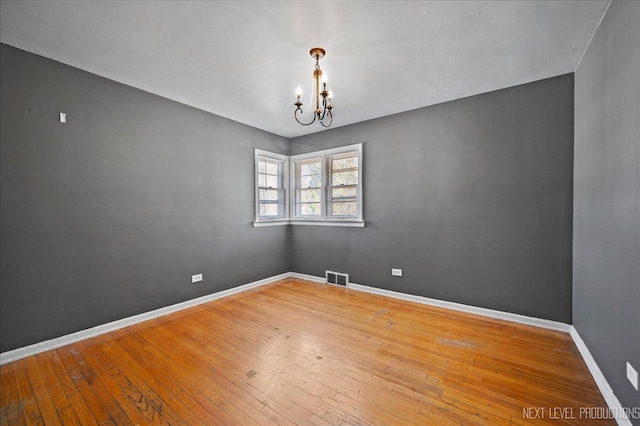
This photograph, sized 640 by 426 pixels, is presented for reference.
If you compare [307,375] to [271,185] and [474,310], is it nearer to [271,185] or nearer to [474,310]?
[474,310]

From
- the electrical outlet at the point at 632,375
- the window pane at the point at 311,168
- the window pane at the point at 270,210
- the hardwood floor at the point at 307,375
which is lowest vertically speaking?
the hardwood floor at the point at 307,375

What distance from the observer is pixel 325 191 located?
15.8 feet

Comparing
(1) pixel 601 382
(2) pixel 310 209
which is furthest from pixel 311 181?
(1) pixel 601 382

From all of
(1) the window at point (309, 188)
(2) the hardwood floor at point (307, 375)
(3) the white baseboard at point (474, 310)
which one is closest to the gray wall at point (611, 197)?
(3) the white baseboard at point (474, 310)

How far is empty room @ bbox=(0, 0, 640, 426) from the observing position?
1.83 meters

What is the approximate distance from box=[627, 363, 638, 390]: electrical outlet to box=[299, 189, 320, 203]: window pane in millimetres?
4051

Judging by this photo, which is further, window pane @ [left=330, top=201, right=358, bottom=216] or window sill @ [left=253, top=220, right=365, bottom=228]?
window pane @ [left=330, top=201, right=358, bottom=216]

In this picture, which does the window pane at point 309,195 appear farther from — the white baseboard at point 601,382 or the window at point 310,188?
the white baseboard at point 601,382

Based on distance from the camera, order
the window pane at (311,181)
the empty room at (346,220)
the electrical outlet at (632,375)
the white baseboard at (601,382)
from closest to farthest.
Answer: the electrical outlet at (632,375) → the white baseboard at (601,382) → the empty room at (346,220) → the window pane at (311,181)

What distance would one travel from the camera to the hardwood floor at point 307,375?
5.67ft

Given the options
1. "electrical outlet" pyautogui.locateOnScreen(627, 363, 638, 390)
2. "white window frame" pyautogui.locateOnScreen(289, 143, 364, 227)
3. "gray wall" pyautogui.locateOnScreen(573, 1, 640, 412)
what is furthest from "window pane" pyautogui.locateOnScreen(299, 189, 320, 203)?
"electrical outlet" pyautogui.locateOnScreen(627, 363, 638, 390)

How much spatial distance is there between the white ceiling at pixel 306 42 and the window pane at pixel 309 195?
202 centimetres

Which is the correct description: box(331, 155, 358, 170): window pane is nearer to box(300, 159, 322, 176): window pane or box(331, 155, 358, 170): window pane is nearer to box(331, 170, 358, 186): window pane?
box(331, 170, 358, 186): window pane

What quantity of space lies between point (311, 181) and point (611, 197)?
155 inches
